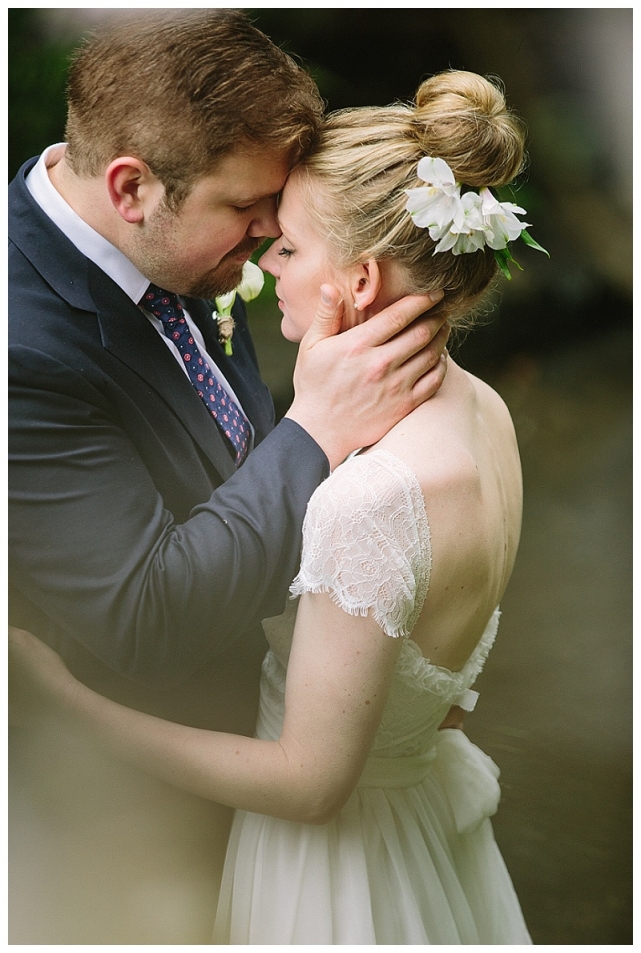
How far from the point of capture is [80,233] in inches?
51.1

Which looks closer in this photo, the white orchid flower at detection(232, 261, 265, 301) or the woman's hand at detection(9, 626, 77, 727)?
the woman's hand at detection(9, 626, 77, 727)

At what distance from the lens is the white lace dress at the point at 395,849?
1365mm

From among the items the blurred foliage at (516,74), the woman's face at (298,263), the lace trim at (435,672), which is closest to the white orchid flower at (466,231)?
the woman's face at (298,263)

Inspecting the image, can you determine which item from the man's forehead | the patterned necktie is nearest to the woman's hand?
the patterned necktie

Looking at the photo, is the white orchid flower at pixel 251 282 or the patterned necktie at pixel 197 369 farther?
the white orchid flower at pixel 251 282

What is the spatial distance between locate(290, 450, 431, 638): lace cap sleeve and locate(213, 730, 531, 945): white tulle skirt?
15.8 inches

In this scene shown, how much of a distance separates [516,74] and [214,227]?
Result: 0.64 m

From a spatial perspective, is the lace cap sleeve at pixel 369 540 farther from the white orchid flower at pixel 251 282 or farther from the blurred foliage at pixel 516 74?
the blurred foliage at pixel 516 74

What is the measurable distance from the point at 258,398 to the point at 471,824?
848 millimetres

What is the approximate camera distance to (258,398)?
1.62 m

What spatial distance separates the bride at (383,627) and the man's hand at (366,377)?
25 millimetres

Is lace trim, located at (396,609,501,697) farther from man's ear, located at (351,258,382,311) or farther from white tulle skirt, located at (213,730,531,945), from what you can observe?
man's ear, located at (351,258,382,311)

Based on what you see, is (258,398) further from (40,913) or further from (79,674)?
(40,913)

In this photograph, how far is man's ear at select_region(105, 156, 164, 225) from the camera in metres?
1.26
